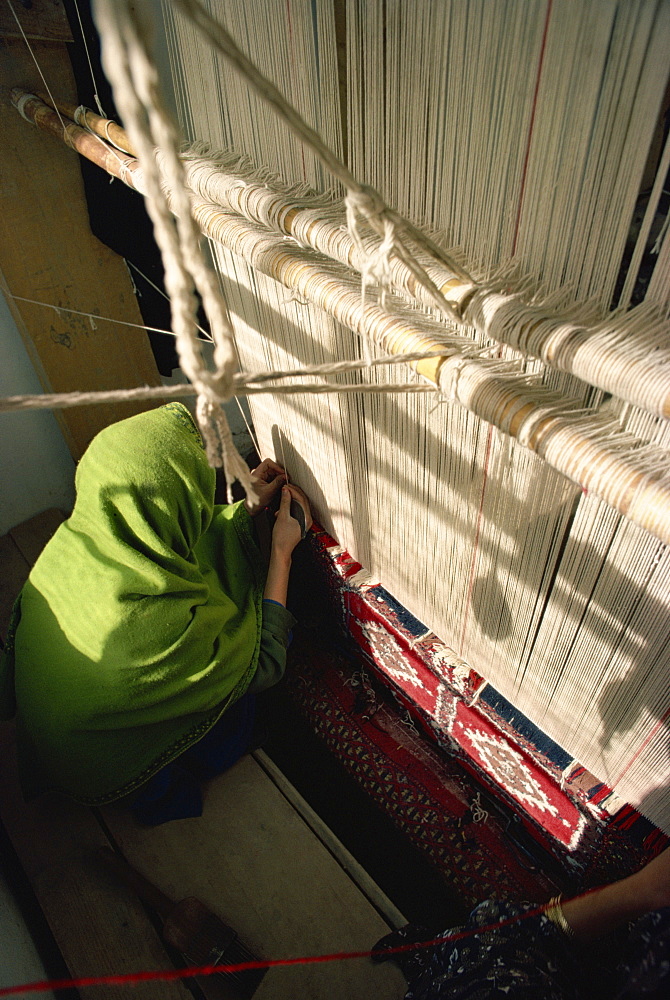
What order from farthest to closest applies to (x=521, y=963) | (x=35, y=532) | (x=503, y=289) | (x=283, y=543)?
(x=35, y=532) → (x=283, y=543) → (x=521, y=963) → (x=503, y=289)

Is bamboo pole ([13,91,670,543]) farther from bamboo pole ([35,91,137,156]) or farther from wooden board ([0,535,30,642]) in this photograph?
wooden board ([0,535,30,642])

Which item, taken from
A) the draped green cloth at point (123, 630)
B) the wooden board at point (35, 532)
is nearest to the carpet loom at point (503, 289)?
the draped green cloth at point (123, 630)

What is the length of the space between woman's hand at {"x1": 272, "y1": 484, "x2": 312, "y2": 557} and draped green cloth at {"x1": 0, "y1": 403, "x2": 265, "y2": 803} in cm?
25

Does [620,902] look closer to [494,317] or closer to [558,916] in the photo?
[558,916]

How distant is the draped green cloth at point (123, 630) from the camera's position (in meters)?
1.17

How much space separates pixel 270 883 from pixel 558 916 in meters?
0.67

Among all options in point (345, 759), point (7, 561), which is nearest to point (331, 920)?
point (345, 759)

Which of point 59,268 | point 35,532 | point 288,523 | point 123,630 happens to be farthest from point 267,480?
point 35,532

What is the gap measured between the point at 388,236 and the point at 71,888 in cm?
152

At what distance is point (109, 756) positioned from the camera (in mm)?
1249

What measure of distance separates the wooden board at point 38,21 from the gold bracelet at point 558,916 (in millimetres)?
2142

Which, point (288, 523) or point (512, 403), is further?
point (288, 523)

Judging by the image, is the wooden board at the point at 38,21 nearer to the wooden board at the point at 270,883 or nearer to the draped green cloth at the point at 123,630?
the draped green cloth at the point at 123,630

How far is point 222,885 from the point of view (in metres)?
1.31
